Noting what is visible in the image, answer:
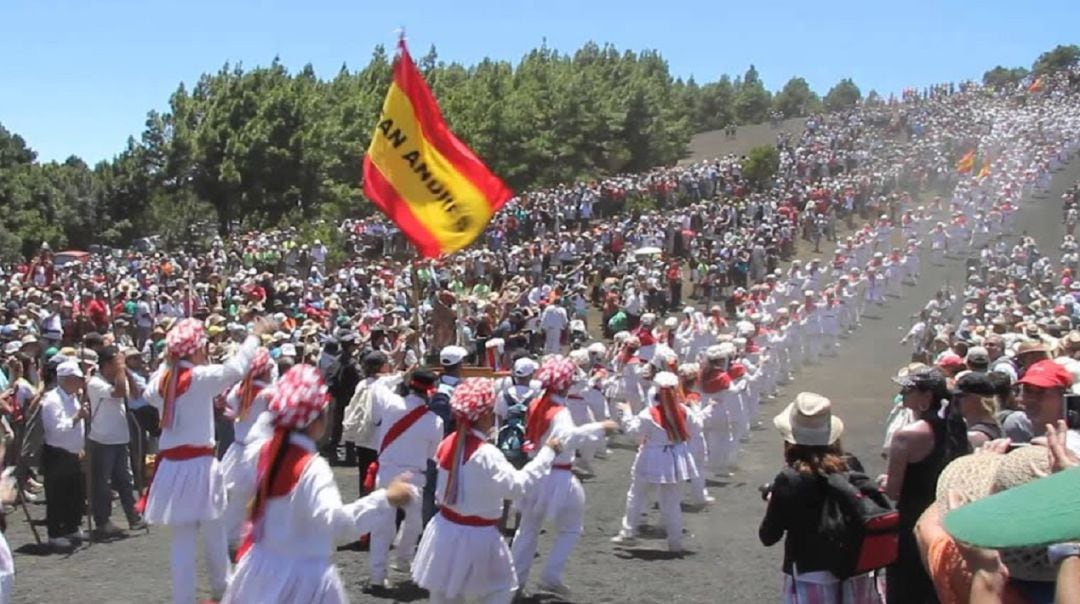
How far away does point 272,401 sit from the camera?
6133 millimetres

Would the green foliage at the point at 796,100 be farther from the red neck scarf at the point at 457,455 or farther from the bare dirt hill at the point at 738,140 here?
the red neck scarf at the point at 457,455

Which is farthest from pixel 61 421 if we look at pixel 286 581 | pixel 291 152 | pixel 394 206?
pixel 291 152

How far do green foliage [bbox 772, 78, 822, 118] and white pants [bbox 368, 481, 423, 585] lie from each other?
312 ft

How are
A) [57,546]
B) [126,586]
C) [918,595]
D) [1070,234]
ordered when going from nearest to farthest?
[918,595] < [126,586] < [57,546] < [1070,234]

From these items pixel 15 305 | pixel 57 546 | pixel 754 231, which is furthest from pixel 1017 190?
pixel 57 546

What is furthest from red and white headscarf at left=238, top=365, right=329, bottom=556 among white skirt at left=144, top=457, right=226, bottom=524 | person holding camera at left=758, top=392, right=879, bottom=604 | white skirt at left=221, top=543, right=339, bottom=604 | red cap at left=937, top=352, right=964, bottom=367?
red cap at left=937, top=352, right=964, bottom=367

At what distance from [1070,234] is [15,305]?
34949 millimetres

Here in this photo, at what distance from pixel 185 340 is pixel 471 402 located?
91.1 inches

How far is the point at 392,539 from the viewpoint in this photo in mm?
10227

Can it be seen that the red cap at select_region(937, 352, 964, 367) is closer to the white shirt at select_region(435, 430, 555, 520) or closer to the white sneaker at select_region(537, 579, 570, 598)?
the white sneaker at select_region(537, 579, 570, 598)

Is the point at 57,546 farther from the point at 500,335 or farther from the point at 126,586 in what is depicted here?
the point at 500,335

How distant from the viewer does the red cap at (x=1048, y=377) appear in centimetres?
633

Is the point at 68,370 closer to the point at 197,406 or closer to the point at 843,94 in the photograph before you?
the point at 197,406

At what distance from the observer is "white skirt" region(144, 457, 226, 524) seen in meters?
8.48
